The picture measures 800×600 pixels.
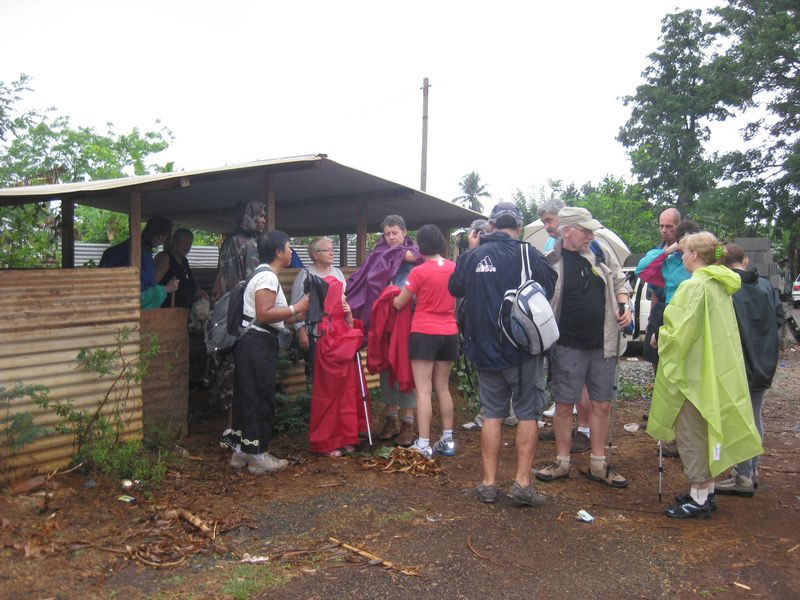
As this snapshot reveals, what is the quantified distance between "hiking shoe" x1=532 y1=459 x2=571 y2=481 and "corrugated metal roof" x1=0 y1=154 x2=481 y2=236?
307 cm

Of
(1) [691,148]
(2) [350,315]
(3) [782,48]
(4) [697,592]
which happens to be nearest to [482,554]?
(4) [697,592]

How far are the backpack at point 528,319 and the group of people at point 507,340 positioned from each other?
7 centimetres

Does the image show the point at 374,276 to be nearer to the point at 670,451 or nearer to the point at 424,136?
the point at 670,451

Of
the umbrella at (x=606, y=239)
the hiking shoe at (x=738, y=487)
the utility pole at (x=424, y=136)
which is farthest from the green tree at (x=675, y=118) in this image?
the hiking shoe at (x=738, y=487)

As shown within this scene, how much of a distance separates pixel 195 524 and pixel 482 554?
168 centimetres

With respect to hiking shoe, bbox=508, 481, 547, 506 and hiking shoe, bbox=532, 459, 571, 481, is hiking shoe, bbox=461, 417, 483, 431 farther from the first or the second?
hiking shoe, bbox=508, 481, 547, 506

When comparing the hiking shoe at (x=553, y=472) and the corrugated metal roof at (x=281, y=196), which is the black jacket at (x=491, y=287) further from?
the corrugated metal roof at (x=281, y=196)

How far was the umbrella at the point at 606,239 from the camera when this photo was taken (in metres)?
5.48

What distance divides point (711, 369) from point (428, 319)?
7.03 feet

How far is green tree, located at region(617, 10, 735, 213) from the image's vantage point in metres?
33.2

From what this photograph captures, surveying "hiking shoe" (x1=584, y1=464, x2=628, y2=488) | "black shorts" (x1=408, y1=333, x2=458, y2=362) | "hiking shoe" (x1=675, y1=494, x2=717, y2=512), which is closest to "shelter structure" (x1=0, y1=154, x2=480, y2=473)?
"black shorts" (x1=408, y1=333, x2=458, y2=362)

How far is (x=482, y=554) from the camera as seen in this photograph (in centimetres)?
377

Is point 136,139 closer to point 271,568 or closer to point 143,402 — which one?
point 143,402

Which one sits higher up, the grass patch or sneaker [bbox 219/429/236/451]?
sneaker [bbox 219/429/236/451]
